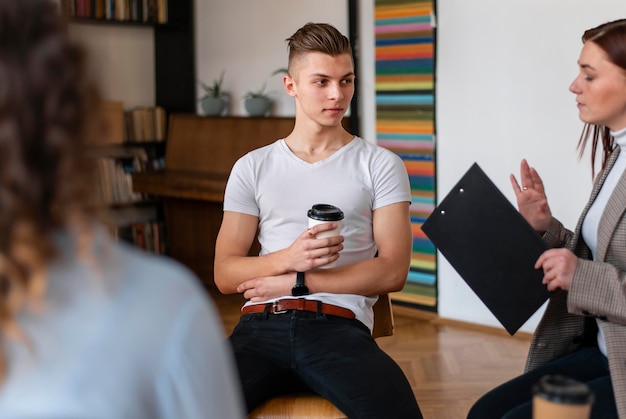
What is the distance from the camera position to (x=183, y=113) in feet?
20.4

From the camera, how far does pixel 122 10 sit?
5879 mm

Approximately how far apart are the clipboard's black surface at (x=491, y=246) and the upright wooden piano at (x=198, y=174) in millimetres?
3047

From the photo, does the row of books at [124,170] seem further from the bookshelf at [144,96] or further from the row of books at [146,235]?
the row of books at [146,235]

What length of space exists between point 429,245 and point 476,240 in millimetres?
2714

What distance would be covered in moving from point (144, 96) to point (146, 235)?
3.33 feet

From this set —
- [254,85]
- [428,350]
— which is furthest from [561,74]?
[254,85]

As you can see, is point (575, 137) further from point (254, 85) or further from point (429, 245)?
point (254, 85)

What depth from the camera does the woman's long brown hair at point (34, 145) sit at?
34.5 inches

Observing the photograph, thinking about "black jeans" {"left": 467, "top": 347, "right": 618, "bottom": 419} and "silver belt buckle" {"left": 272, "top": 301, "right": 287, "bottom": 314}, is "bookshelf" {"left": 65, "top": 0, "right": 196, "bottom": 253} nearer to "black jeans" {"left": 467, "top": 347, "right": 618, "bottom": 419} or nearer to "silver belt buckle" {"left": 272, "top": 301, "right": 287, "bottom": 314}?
"silver belt buckle" {"left": 272, "top": 301, "right": 287, "bottom": 314}

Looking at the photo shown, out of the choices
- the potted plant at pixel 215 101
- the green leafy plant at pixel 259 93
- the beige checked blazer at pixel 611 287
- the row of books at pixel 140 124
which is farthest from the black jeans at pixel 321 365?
the row of books at pixel 140 124

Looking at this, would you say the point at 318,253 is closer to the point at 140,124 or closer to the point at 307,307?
the point at 307,307

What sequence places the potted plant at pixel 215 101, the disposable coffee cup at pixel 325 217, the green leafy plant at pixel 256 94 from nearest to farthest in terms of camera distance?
the disposable coffee cup at pixel 325 217 < the green leafy plant at pixel 256 94 < the potted plant at pixel 215 101

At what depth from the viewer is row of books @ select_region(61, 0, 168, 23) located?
570 cm

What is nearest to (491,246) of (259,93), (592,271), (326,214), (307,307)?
(592,271)
